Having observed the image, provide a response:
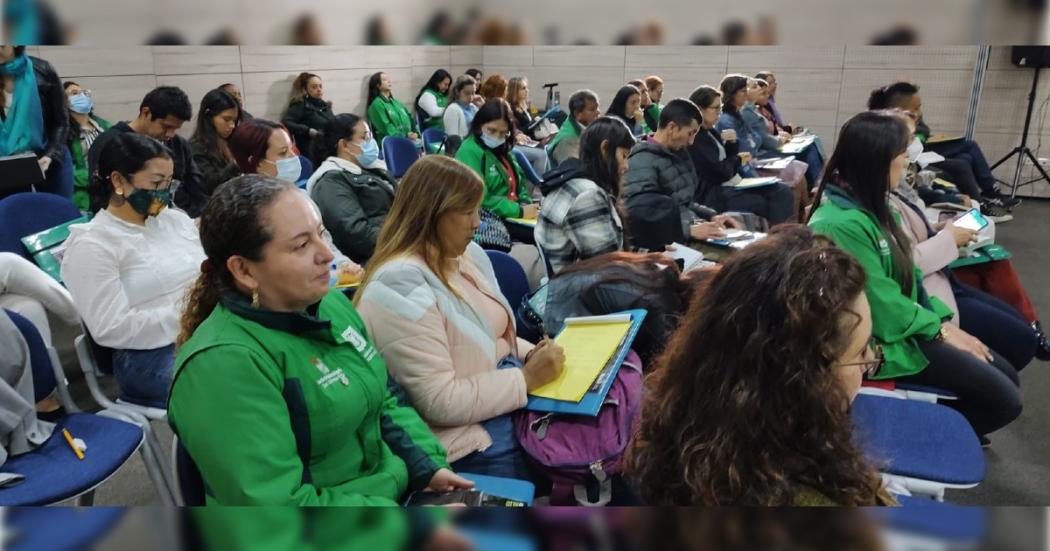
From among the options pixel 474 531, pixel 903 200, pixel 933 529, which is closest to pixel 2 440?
pixel 474 531

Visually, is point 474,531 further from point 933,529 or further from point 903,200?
point 903,200

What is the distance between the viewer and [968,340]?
219 centimetres

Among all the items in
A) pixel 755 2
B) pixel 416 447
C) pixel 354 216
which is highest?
pixel 755 2

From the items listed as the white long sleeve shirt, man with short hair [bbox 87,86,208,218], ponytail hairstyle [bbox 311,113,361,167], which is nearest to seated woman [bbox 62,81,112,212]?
man with short hair [bbox 87,86,208,218]

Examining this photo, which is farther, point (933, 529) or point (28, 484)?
point (28, 484)

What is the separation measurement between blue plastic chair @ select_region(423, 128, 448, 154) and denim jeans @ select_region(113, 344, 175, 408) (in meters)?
3.91

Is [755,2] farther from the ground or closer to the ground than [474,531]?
farther from the ground

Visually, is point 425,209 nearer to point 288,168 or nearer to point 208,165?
point 288,168

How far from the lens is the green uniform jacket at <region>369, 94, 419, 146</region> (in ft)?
23.3

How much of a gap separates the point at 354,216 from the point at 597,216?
1.21 m

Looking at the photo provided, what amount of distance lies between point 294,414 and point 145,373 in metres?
1.12

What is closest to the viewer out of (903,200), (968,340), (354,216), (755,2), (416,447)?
(755,2)

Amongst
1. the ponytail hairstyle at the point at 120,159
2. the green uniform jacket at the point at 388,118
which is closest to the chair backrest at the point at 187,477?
the ponytail hairstyle at the point at 120,159

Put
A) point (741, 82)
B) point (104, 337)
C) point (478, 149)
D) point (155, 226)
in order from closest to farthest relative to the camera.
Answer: point (104, 337) → point (155, 226) → point (478, 149) → point (741, 82)
